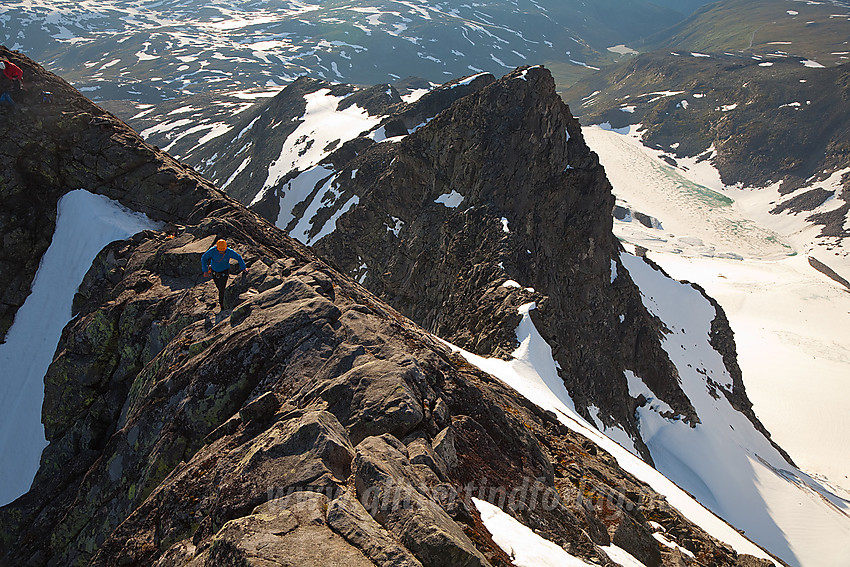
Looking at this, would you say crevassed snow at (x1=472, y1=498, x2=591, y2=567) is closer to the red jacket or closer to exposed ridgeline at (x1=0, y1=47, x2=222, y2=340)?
exposed ridgeline at (x1=0, y1=47, x2=222, y2=340)

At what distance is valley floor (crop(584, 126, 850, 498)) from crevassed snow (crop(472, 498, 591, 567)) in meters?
47.9

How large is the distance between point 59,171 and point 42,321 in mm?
6178

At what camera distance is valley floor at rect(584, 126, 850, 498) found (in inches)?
2071

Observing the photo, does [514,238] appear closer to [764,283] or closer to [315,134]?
[315,134]

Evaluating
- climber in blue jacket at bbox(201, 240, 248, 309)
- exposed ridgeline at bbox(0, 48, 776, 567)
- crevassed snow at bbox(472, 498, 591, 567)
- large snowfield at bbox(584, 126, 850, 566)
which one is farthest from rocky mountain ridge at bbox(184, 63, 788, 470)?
crevassed snow at bbox(472, 498, 591, 567)

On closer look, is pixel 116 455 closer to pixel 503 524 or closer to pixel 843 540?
pixel 503 524

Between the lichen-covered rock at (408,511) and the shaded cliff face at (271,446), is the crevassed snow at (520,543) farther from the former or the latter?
the lichen-covered rock at (408,511)

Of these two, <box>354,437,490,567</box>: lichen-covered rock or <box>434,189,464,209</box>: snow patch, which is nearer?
<box>354,437,490,567</box>: lichen-covered rock

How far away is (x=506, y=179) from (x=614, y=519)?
1052 inches

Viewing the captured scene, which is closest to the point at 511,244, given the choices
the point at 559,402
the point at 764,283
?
the point at 559,402

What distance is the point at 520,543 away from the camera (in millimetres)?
7762

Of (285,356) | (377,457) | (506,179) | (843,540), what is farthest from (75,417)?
(843,540)

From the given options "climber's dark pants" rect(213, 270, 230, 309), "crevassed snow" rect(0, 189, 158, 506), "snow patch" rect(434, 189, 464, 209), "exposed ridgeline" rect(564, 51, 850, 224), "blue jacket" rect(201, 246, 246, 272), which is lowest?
"exposed ridgeline" rect(564, 51, 850, 224)

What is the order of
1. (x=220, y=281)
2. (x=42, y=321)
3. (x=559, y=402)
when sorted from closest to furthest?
(x=220, y=281), (x=42, y=321), (x=559, y=402)
